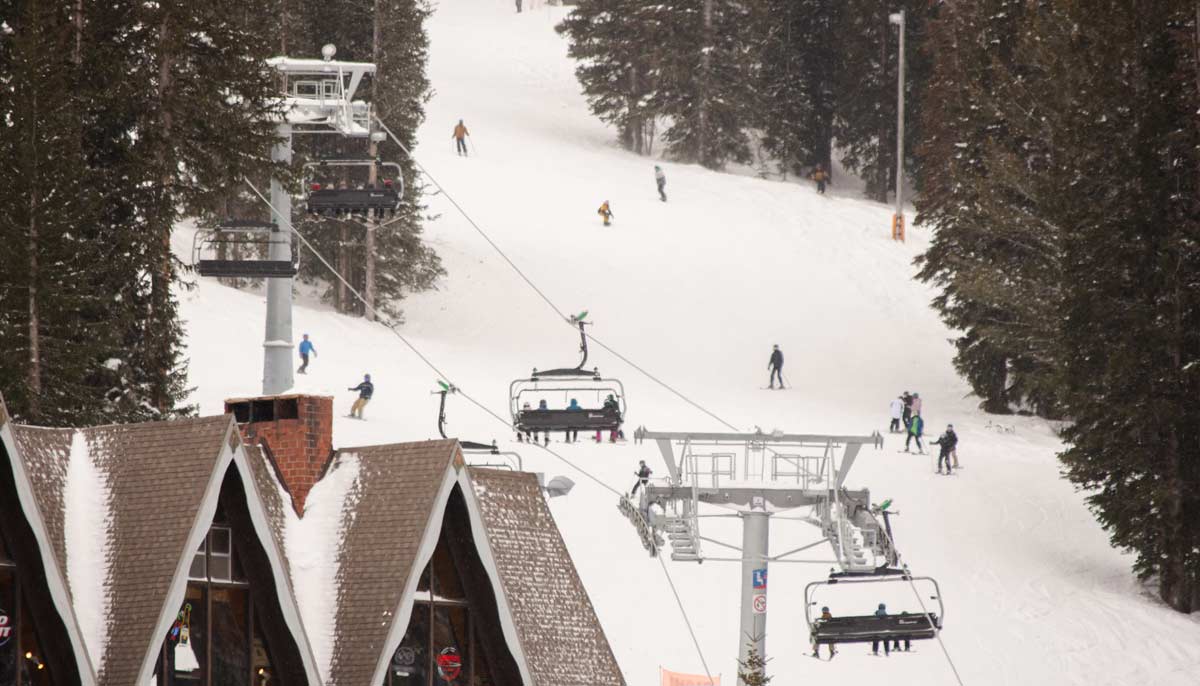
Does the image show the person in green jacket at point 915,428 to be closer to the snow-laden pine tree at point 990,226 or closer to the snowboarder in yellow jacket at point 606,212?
the snow-laden pine tree at point 990,226

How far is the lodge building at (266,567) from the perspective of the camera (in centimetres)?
1920

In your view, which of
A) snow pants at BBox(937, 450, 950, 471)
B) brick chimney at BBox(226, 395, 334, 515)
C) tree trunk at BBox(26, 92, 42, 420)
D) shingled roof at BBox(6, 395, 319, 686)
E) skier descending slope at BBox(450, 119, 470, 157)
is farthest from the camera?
skier descending slope at BBox(450, 119, 470, 157)

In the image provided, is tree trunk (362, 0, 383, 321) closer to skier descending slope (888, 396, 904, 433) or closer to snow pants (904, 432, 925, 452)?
skier descending slope (888, 396, 904, 433)

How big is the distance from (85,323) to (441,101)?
67092 mm

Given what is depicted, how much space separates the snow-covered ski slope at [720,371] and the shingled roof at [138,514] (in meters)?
17.7

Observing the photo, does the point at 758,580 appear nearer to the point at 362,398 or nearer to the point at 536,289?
the point at 362,398

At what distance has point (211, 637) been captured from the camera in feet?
67.7

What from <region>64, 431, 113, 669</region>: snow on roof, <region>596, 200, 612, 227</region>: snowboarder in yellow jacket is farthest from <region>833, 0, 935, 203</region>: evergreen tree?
<region>64, 431, 113, 669</region>: snow on roof

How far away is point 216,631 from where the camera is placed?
20.8 metres

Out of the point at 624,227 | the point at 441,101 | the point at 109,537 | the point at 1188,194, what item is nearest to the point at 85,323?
the point at 109,537

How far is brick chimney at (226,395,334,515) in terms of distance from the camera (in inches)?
Result: 908

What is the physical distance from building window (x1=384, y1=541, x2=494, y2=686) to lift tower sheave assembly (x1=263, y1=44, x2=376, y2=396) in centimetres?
1166

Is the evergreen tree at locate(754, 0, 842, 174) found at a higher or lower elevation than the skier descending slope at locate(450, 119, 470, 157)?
higher

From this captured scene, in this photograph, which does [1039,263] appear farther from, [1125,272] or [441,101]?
[441,101]
